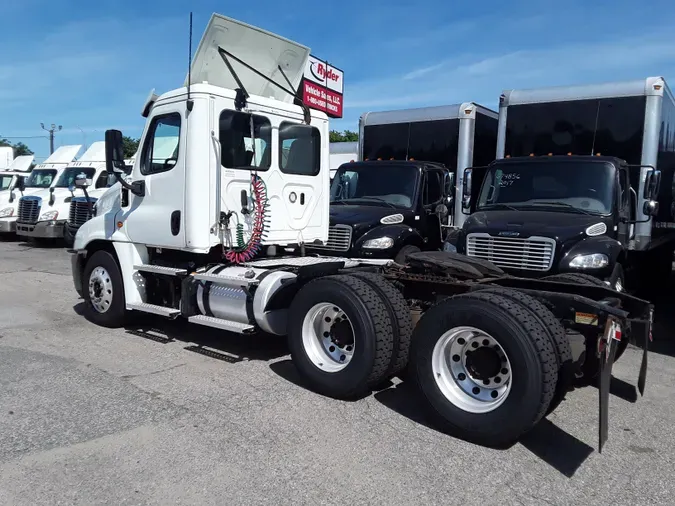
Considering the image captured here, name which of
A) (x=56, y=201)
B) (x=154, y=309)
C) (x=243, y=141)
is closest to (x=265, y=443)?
(x=154, y=309)

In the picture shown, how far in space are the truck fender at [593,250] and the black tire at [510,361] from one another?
109 inches

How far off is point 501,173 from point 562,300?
437cm

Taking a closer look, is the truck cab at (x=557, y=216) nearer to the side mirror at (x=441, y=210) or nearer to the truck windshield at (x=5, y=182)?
the side mirror at (x=441, y=210)

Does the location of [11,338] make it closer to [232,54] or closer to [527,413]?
[232,54]

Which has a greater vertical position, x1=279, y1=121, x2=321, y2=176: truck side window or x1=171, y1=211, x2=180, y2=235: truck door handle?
x1=279, y1=121, x2=321, y2=176: truck side window

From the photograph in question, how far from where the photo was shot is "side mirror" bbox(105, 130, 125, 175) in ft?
21.5

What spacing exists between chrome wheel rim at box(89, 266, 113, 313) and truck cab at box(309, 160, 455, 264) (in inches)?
115

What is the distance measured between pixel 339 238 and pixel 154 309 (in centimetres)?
311

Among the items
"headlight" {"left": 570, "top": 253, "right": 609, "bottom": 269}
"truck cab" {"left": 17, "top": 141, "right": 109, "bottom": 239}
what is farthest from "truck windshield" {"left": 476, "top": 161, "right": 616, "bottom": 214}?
"truck cab" {"left": 17, "top": 141, "right": 109, "bottom": 239}

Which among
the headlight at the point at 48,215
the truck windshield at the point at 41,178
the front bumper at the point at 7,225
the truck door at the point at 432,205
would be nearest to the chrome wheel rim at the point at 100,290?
the truck door at the point at 432,205

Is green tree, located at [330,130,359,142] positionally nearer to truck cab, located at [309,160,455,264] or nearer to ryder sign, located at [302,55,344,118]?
ryder sign, located at [302,55,344,118]

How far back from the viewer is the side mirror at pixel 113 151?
21.5 feet

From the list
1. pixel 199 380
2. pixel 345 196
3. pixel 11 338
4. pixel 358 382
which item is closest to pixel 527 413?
pixel 358 382

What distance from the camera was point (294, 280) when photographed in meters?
5.95
